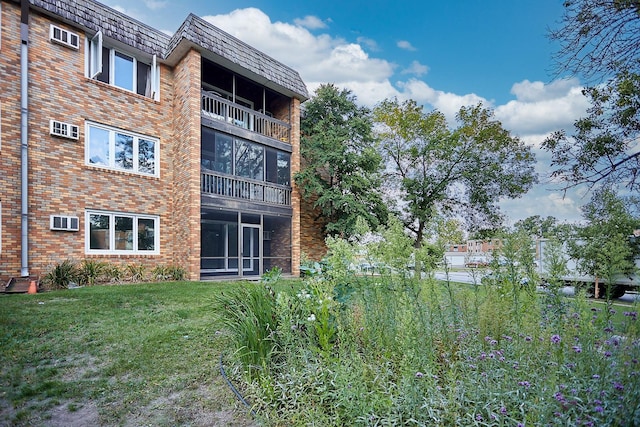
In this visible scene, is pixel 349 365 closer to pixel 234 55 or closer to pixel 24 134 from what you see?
pixel 24 134

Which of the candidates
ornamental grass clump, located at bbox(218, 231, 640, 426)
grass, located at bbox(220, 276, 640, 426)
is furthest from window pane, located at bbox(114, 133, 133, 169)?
grass, located at bbox(220, 276, 640, 426)

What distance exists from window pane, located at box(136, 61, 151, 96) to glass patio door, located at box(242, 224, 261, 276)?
5.54 metres

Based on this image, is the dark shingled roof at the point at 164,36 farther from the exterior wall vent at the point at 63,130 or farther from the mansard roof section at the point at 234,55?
the exterior wall vent at the point at 63,130

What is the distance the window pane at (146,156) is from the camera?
1068 centimetres

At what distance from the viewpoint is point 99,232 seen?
9.63 metres

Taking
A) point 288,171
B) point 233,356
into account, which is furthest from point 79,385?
point 288,171

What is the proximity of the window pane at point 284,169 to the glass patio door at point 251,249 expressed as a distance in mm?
2121

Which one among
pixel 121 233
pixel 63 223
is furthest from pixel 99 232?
pixel 63 223

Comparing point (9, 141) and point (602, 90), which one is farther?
point (9, 141)

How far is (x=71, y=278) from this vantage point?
8547 millimetres

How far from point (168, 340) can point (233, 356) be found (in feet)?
4.50

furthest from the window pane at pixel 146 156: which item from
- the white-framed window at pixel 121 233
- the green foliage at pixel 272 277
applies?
the green foliage at pixel 272 277

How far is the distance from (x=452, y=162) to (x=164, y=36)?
1228cm

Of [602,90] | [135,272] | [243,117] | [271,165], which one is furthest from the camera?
[271,165]
